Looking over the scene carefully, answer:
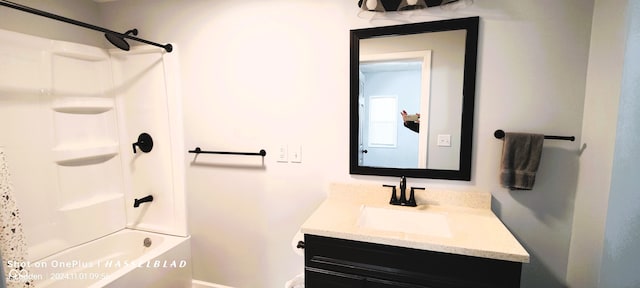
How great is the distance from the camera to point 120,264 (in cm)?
208

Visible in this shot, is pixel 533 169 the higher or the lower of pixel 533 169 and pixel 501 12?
the lower

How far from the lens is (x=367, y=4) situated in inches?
59.1

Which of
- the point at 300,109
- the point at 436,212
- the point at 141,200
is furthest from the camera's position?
the point at 141,200

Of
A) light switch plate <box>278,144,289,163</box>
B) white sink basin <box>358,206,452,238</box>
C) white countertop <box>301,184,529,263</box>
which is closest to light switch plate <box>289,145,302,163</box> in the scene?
light switch plate <box>278,144,289,163</box>

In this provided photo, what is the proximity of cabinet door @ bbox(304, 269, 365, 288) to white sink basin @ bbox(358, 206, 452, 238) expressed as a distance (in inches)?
11.1

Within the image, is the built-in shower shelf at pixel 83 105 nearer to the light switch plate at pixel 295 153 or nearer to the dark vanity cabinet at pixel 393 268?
the light switch plate at pixel 295 153

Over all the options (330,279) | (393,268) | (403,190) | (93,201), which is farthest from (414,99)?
(93,201)

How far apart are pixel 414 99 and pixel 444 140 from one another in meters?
0.31

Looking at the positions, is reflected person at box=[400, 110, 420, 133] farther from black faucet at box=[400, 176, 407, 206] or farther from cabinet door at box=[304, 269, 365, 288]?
cabinet door at box=[304, 269, 365, 288]

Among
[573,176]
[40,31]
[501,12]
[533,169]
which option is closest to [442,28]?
[501,12]

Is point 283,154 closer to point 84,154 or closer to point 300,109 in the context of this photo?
point 300,109

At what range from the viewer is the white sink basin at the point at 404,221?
147 centimetres

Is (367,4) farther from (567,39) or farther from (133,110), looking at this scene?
(133,110)

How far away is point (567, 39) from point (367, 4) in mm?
1064
